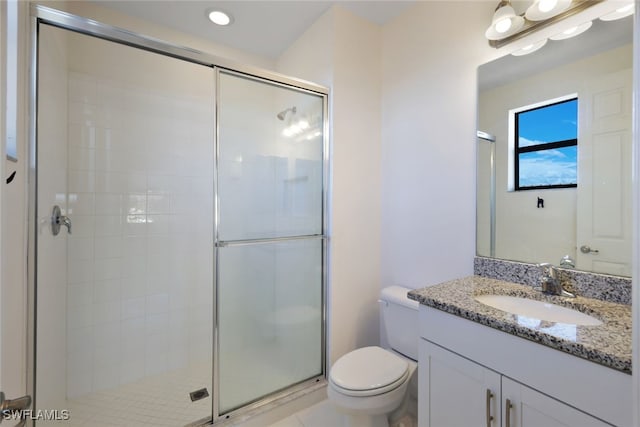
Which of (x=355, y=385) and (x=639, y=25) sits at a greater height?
(x=639, y=25)

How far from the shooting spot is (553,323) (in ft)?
2.91

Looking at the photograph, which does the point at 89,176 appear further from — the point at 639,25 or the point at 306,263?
the point at 639,25

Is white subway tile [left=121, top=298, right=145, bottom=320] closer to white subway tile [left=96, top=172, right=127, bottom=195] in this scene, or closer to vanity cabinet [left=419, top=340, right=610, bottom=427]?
white subway tile [left=96, top=172, right=127, bottom=195]

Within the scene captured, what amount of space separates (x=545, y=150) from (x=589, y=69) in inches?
13.5

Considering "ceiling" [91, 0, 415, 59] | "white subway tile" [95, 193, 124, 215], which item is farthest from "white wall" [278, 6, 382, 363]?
"white subway tile" [95, 193, 124, 215]

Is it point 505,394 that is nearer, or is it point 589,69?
point 505,394

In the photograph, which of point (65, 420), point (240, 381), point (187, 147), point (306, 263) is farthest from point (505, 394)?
point (187, 147)

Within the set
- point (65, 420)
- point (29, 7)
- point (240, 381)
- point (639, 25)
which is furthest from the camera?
point (240, 381)

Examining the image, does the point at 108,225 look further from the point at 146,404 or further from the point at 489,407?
the point at 489,407

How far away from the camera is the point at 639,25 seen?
Result: 0.50 m

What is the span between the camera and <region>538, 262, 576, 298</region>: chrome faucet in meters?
1.18

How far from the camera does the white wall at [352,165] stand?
6.24 feet

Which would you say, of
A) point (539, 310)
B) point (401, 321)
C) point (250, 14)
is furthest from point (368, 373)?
point (250, 14)

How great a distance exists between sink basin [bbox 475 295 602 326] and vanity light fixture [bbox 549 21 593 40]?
1141mm
